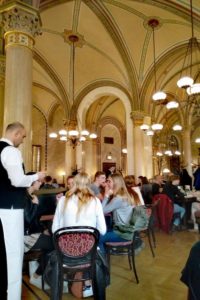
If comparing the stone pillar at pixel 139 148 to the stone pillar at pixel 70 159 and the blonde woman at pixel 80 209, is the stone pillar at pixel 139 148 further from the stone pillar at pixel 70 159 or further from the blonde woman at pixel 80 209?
the blonde woman at pixel 80 209

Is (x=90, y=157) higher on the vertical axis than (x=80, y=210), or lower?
higher

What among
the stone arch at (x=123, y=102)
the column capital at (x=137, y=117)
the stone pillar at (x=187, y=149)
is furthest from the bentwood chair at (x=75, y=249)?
the stone pillar at (x=187, y=149)

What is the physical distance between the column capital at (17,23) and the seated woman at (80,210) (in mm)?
3120

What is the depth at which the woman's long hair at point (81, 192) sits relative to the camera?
2.62 m

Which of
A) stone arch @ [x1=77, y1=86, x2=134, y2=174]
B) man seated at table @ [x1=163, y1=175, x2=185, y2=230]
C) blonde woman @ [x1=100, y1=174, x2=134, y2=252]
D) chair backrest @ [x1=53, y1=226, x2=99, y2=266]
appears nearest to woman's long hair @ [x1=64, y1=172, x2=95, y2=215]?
chair backrest @ [x1=53, y1=226, x2=99, y2=266]

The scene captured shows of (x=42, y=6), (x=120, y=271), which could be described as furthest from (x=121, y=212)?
(x=42, y=6)

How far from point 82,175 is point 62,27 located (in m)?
7.71

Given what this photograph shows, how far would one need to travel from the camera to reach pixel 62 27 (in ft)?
28.7

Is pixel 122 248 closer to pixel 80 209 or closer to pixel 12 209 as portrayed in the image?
pixel 80 209

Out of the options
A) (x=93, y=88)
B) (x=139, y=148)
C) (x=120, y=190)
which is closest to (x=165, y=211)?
→ (x=120, y=190)

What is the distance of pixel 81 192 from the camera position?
2.68 metres

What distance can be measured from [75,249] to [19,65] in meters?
3.41

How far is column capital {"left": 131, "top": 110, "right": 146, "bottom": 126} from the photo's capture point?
1050 cm

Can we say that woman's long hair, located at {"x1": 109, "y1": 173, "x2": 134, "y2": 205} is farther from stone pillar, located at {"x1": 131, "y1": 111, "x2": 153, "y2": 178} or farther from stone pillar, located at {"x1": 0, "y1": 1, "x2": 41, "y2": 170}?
stone pillar, located at {"x1": 131, "y1": 111, "x2": 153, "y2": 178}
